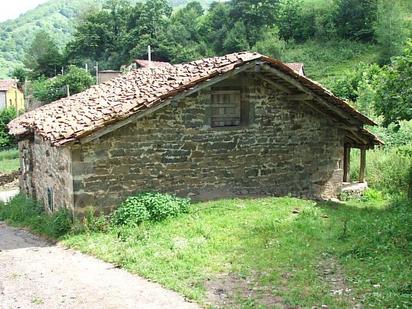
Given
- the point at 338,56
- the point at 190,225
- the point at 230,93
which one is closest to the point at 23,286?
the point at 190,225

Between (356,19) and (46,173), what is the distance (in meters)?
50.9

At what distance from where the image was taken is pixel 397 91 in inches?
429

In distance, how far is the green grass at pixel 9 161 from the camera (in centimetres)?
3108

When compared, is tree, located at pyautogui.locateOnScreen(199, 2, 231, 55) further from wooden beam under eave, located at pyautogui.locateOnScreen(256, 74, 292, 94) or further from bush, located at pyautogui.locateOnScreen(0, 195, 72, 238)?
wooden beam under eave, located at pyautogui.locateOnScreen(256, 74, 292, 94)

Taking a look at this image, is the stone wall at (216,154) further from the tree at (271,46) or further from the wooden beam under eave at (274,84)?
the tree at (271,46)

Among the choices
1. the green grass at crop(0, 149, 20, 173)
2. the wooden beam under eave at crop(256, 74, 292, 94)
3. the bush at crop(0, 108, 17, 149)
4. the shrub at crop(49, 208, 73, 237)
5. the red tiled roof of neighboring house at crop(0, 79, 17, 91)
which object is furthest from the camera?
the red tiled roof of neighboring house at crop(0, 79, 17, 91)

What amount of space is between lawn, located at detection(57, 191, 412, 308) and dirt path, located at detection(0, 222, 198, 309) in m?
0.28

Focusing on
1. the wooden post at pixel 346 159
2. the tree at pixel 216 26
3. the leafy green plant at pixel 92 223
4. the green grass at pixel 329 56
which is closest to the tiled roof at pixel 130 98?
the wooden post at pixel 346 159

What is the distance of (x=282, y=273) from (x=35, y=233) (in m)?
6.74

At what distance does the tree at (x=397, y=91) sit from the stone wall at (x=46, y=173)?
6.63 meters

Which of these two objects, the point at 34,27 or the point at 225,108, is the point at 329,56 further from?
the point at 34,27

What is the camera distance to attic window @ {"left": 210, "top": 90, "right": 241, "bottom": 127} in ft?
41.3

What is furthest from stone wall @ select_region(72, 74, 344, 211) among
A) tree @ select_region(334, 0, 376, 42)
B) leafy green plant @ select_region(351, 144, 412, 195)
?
tree @ select_region(334, 0, 376, 42)

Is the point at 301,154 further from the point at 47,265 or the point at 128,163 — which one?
the point at 47,265
